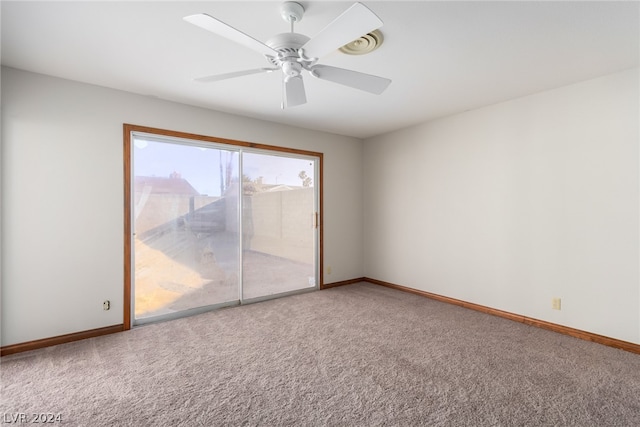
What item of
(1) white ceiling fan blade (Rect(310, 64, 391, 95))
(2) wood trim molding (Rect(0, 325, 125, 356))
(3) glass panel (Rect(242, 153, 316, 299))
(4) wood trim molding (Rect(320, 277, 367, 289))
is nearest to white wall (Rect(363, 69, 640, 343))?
(4) wood trim molding (Rect(320, 277, 367, 289))

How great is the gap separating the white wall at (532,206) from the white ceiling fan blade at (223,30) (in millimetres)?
2886

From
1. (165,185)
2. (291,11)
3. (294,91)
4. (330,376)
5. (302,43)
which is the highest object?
(291,11)

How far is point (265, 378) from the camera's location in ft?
7.28

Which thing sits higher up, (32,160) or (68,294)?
(32,160)

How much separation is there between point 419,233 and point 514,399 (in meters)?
2.62

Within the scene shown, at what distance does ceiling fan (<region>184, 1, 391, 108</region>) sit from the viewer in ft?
4.74

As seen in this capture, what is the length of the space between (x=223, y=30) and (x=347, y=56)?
3.81 ft

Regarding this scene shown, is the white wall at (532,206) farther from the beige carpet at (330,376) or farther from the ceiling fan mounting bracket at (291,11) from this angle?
the ceiling fan mounting bracket at (291,11)

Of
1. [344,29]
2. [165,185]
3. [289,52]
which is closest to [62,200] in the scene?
[165,185]

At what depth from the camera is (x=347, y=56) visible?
242 cm

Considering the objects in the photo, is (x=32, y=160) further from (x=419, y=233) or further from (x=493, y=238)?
(x=493, y=238)

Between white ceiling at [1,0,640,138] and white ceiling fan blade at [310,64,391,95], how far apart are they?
0.96 ft

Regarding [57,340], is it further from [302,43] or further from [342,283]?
[342,283]

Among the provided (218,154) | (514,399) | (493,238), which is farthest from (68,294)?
(493,238)
